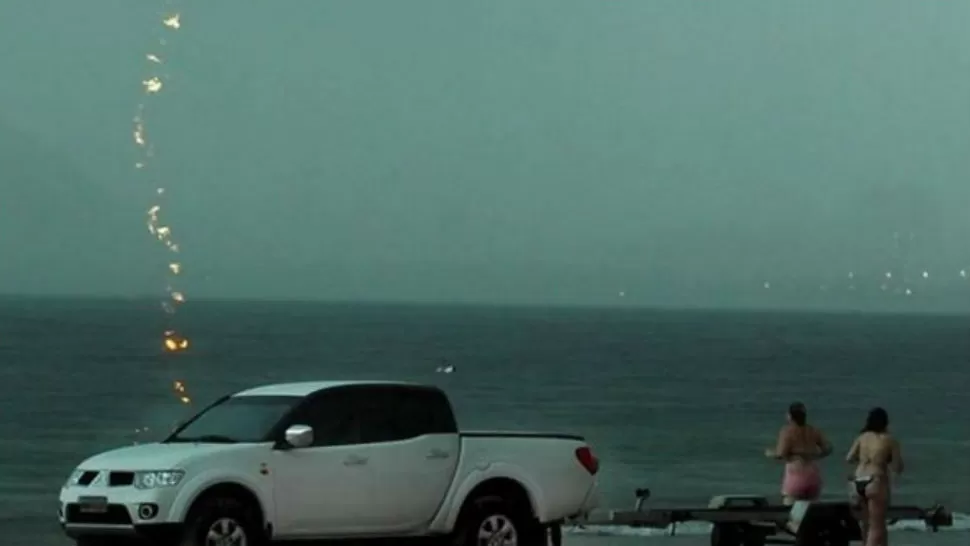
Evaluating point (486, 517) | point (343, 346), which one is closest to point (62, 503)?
point (486, 517)

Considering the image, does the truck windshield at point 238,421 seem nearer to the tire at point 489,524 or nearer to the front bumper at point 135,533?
the front bumper at point 135,533

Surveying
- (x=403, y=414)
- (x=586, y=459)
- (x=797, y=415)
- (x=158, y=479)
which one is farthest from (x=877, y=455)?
(x=158, y=479)

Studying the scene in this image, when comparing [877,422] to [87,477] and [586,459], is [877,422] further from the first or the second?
[87,477]

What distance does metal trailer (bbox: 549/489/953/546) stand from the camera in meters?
17.6

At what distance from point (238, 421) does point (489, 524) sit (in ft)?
7.79

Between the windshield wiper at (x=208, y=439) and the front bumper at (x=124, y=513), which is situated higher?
the windshield wiper at (x=208, y=439)

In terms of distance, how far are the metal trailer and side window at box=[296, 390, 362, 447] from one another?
85.8 inches

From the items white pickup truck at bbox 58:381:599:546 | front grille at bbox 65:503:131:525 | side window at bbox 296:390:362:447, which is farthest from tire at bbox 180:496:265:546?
side window at bbox 296:390:362:447

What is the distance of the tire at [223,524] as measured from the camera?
51.2 ft

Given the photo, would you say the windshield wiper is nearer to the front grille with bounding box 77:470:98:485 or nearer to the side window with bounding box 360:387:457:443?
the front grille with bounding box 77:470:98:485

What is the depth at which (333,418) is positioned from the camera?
16.7 metres

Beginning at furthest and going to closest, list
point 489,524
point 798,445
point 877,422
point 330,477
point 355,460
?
point 798,445 < point 877,422 < point 489,524 < point 355,460 < point 330,477

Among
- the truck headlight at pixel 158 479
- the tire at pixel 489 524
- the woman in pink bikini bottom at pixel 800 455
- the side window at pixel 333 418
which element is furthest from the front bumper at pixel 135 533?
the woman in pink bikini bottom at pixel 800 455

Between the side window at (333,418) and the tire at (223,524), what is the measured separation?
877 mm
